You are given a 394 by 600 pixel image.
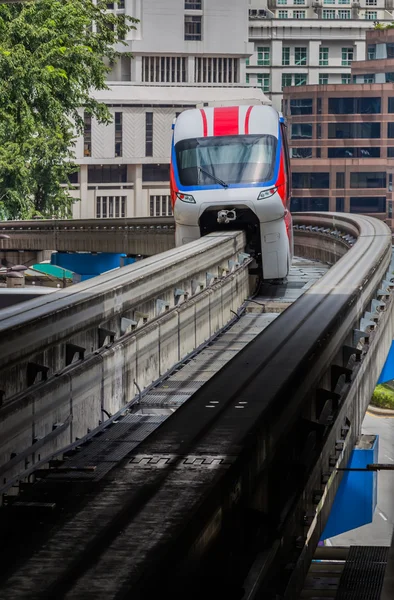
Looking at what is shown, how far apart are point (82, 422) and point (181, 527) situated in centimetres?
650

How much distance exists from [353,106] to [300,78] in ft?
47.6

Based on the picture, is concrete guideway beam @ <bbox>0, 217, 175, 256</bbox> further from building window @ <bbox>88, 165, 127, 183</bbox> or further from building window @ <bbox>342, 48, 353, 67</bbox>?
building window @ <bbox>342, 48, 353, 67</bbox>

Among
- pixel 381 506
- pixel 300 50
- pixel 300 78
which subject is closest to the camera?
pixel 381 506

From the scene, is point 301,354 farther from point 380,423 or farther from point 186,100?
point 186,100

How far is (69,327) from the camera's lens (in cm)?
1311

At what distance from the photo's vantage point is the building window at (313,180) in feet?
284

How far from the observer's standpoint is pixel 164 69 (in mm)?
89625

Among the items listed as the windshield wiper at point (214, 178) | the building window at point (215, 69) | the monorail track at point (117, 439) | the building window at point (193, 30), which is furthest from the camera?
the building window at point (215, 69)

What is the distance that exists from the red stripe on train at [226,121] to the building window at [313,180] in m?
62.5

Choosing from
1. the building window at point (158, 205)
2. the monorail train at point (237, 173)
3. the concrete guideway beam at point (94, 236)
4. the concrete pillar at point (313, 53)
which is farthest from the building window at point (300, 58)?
the monorail train at point (237, 173)

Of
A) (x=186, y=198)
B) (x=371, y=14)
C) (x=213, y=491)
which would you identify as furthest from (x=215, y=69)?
(x=213, y=491)

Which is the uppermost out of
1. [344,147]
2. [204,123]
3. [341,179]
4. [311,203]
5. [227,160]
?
[344,147]

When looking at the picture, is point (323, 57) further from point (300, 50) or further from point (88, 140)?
point (88, 140)

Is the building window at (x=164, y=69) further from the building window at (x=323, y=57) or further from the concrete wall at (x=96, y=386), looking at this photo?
the concrete wall at (x=96, y=386)
